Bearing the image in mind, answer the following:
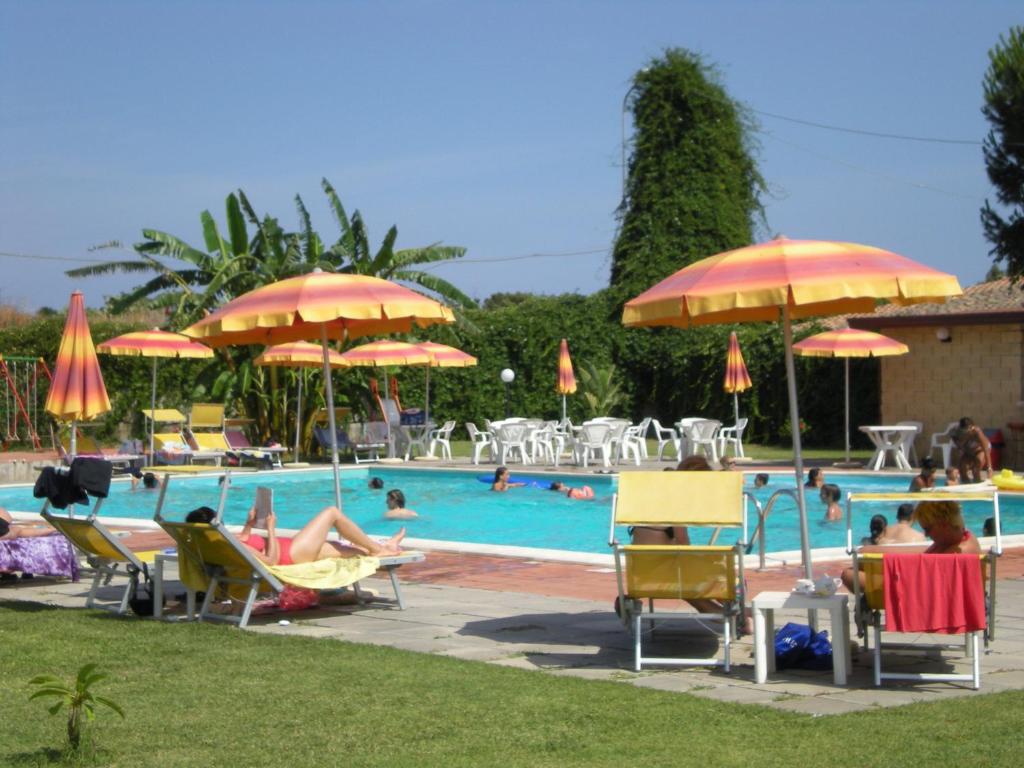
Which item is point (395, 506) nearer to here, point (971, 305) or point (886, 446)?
point (886, 446)

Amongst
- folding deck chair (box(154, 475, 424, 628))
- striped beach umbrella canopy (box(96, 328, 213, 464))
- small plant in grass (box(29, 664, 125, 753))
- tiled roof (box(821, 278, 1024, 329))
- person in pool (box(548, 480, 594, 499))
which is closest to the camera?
small plant in grass (box(29, 664, 125, 753))

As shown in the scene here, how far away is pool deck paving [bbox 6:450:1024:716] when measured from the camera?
6.35 m

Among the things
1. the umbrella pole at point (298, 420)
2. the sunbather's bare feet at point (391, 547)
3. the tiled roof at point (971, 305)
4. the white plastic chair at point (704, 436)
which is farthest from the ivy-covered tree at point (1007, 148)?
the sunbather's bare feet at point (391, 547)

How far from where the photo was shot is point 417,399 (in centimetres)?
3061

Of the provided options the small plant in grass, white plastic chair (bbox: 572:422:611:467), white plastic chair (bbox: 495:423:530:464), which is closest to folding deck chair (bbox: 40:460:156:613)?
the small plant in grass

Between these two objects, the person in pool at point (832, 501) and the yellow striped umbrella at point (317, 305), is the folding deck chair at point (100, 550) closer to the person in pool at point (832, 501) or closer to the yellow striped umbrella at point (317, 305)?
the yellow striped umbrella at point (317, 305)

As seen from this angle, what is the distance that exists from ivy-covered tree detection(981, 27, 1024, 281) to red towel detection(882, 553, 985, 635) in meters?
19.8

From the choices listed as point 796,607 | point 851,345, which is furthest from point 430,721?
point 851,345

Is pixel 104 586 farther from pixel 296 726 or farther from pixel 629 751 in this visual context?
pixel 629 751

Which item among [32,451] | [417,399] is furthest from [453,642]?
[417,399]

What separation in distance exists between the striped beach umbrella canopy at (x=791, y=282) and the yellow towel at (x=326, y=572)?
2.41 m

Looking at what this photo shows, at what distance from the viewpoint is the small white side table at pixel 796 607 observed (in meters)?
6.45

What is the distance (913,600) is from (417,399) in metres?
24.6

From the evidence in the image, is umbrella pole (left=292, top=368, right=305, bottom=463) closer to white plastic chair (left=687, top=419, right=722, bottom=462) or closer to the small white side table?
white plastic chair (left=687, top=419, right=722, bottom=462)
